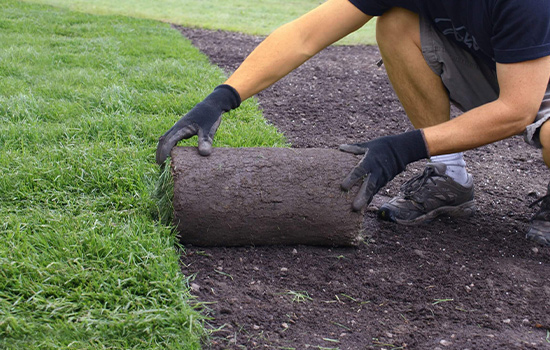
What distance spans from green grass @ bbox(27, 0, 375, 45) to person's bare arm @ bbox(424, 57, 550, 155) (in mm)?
5679

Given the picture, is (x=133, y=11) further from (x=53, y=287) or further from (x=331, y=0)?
(x=53, y=287)

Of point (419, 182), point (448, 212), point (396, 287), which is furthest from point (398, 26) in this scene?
point (396, 287)

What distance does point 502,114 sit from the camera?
234cm

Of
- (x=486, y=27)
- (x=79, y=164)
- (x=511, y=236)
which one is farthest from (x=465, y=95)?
(x=79, y=164)

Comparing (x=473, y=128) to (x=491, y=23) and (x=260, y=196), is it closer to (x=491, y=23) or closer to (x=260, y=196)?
(x=491, y=23)

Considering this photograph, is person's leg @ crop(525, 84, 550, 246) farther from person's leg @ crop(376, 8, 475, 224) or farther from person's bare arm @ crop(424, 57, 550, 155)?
person's leg @ crop(376, 8, 475, 224)

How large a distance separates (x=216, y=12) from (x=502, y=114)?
27.1 ft

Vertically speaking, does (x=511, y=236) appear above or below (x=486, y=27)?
below

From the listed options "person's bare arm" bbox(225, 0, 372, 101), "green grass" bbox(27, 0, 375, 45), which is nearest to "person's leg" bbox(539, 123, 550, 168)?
"person's bare arm" bbox(225, 0, 372, 101)

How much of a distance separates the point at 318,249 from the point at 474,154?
1.95m

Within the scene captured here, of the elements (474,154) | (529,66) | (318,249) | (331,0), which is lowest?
(474,154)

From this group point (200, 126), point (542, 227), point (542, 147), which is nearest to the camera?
point (200, 126)

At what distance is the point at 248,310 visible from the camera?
2033mm

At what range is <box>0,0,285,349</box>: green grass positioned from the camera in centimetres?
182
